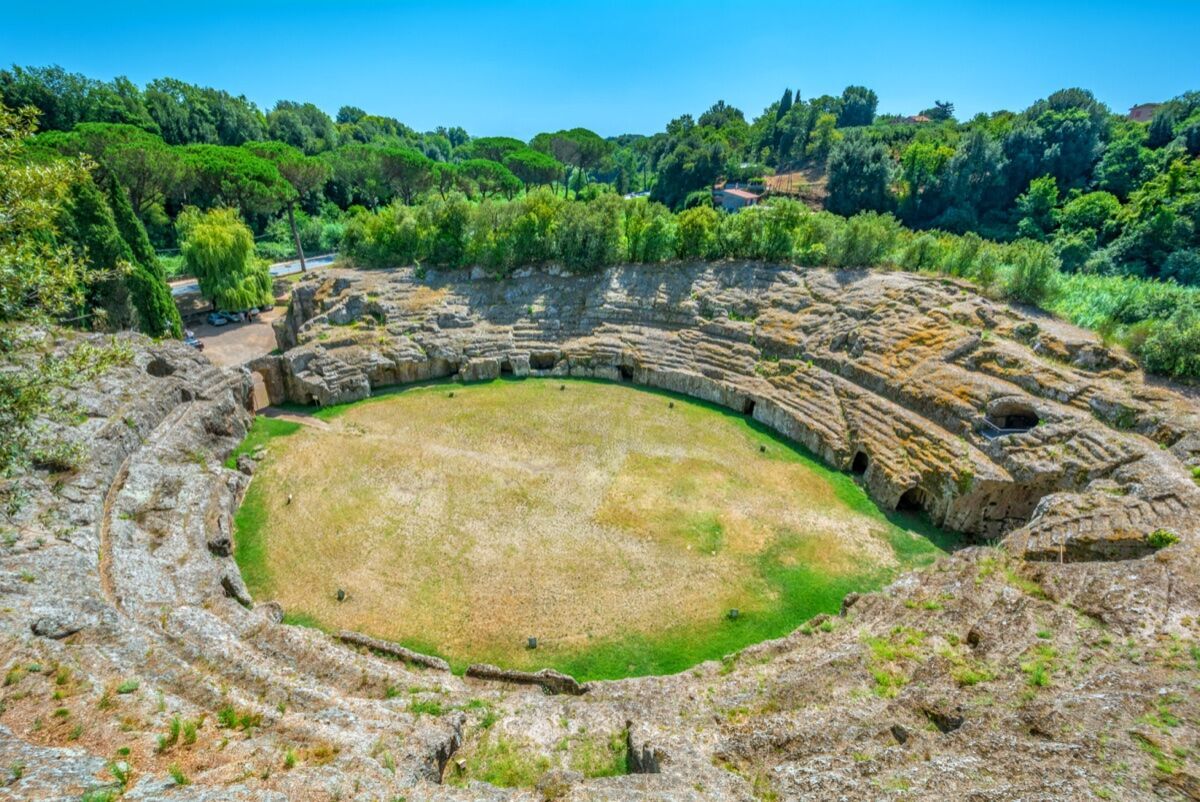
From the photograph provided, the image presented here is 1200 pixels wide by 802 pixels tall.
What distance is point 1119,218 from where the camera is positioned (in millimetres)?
42375

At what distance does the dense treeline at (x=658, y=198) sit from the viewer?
25812 mm

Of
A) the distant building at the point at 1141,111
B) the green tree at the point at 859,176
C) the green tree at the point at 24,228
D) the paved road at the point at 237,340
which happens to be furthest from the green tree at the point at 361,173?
the distant building at the point at 1141,111

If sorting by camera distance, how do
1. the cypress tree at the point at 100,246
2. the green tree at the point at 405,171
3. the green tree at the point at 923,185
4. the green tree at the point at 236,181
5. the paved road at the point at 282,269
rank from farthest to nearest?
the green tree at the point at 923,185, the green tree at the point at 405,171, the green tree at the point at 236,181, the paved road at the point at 282,269, the cypress tree at the point at 100,246

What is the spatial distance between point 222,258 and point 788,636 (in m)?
34.2

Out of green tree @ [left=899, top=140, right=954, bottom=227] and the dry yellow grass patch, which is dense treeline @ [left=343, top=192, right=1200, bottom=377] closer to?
the dry yellow grass patch

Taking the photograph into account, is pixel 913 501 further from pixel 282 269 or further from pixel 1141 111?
pixel 1141 111

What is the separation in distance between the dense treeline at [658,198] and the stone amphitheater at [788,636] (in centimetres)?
452

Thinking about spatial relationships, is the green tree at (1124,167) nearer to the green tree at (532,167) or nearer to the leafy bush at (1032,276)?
the leafy bush at (1032,276)

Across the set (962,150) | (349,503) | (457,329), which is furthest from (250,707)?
(962,150)

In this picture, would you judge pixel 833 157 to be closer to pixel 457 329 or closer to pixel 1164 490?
pixel 457 329

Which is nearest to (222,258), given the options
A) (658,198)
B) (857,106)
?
(658,198)

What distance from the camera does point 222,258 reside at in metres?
30.7

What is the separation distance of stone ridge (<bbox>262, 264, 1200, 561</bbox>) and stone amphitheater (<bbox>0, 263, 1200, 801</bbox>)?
4.7 inches

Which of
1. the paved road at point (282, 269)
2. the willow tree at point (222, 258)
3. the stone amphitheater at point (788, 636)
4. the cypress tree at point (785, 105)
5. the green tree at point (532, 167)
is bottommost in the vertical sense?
the stone amphitheater at point (788, 636)
